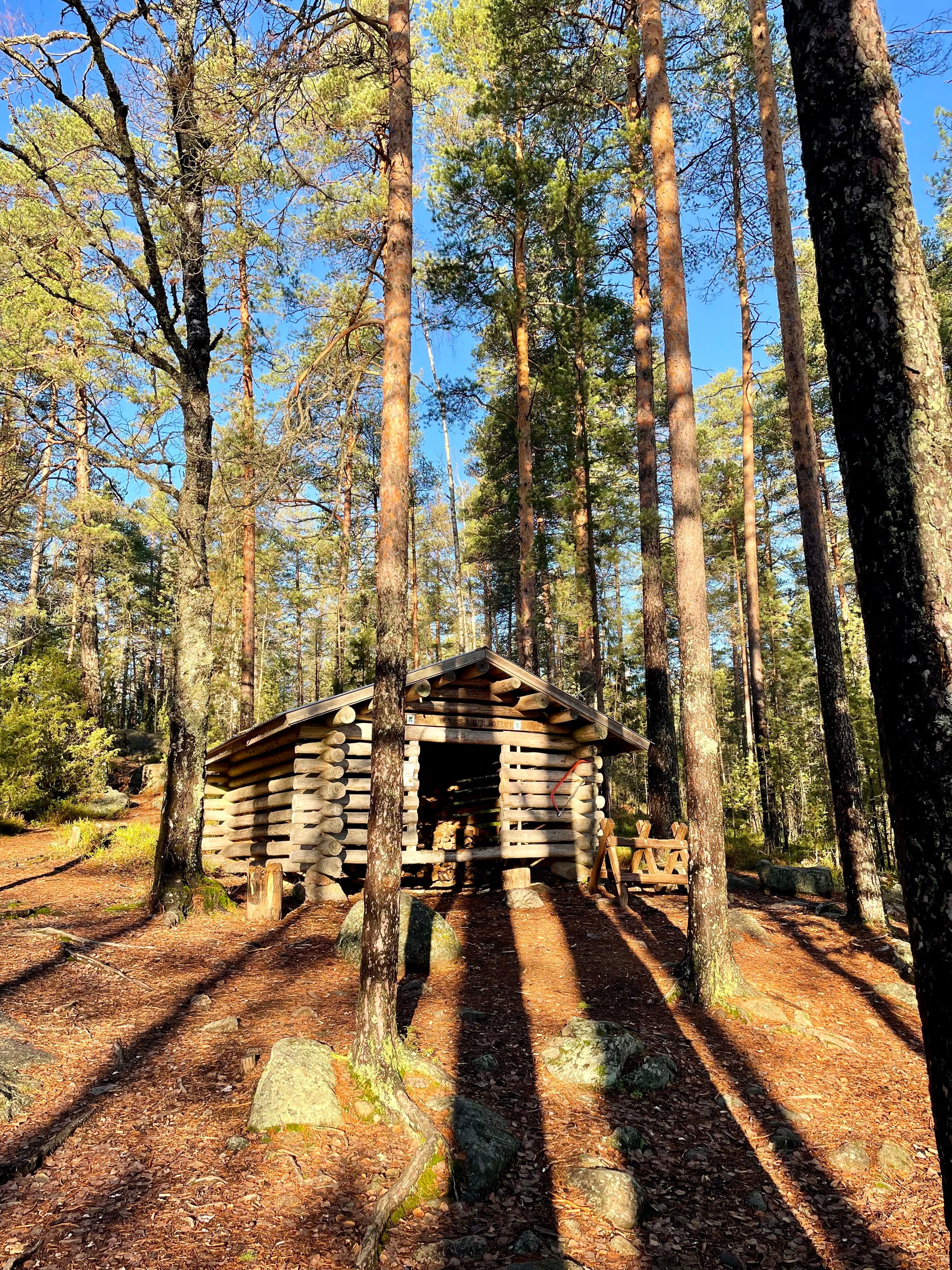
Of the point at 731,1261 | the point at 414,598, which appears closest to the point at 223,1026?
the point at 731,1261

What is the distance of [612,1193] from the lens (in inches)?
159

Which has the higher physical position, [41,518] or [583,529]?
[41,518]

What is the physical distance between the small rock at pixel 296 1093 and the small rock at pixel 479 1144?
2.35 feet

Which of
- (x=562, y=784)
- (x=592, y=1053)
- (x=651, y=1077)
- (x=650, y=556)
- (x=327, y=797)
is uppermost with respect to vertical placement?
(x=650, y=556)

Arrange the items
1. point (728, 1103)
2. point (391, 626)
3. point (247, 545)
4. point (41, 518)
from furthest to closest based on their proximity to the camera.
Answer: point (41, 518), point (247, 545), point (391, 626), point (728, 1103)

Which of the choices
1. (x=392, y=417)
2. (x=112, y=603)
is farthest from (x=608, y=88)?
(x=112, y=603)

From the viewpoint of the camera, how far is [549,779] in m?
12.4

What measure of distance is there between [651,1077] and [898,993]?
3488mm

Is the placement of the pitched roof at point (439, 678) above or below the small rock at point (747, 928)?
above

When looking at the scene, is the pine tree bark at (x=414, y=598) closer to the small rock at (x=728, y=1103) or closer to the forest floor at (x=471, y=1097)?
the forest floor at (x=471, y=1097)

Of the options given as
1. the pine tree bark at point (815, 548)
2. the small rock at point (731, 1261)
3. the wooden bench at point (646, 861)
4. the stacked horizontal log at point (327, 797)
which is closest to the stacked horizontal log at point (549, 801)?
the wooden bench at point (646, 861)

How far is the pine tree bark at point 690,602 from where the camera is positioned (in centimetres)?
668

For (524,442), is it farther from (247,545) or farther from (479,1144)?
(479,1144)

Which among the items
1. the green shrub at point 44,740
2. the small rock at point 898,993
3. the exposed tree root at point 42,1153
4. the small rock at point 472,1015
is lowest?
the small rock at point 898,993
